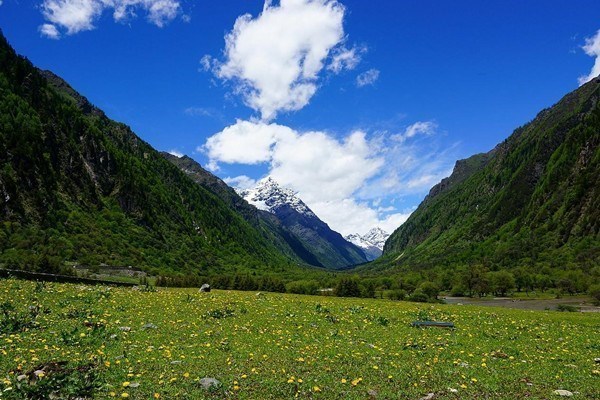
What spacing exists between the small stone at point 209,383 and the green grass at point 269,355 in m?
0.17

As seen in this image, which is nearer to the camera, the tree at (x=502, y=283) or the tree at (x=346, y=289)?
the tree at (x=346, y=289)

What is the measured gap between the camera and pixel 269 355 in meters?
17.5

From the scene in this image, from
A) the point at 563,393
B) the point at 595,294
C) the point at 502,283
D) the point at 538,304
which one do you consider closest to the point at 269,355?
the point at 563,393

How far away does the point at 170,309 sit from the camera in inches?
1105

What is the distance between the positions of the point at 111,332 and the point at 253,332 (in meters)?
6.85

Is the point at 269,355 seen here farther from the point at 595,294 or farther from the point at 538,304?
the point at 595,294

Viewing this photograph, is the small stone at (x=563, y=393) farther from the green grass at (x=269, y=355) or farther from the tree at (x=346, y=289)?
the tree at (x=346, y=289)

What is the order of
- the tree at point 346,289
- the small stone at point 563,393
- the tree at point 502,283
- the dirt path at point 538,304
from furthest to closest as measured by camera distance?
the tree at point 502,283 < the dirt path at point 538,304 < the tree at point 346,289 < the small stone at point 563,393

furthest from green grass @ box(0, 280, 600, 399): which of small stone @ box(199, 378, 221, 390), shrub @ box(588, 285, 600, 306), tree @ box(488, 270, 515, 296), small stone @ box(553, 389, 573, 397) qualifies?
tree @ box(488, 270, 515, 296)

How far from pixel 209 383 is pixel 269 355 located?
4.29 meters

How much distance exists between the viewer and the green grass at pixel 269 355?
44.2 feet

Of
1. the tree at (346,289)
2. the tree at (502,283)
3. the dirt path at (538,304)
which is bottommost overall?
the dirt path at (538,304)

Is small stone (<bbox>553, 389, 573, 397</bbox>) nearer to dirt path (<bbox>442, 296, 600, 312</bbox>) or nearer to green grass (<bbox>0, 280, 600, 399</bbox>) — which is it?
green grass (<bbox>0, 280, 600, 399</bbox>)

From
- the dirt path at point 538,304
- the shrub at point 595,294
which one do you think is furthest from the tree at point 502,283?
the shrub at point 595,294
